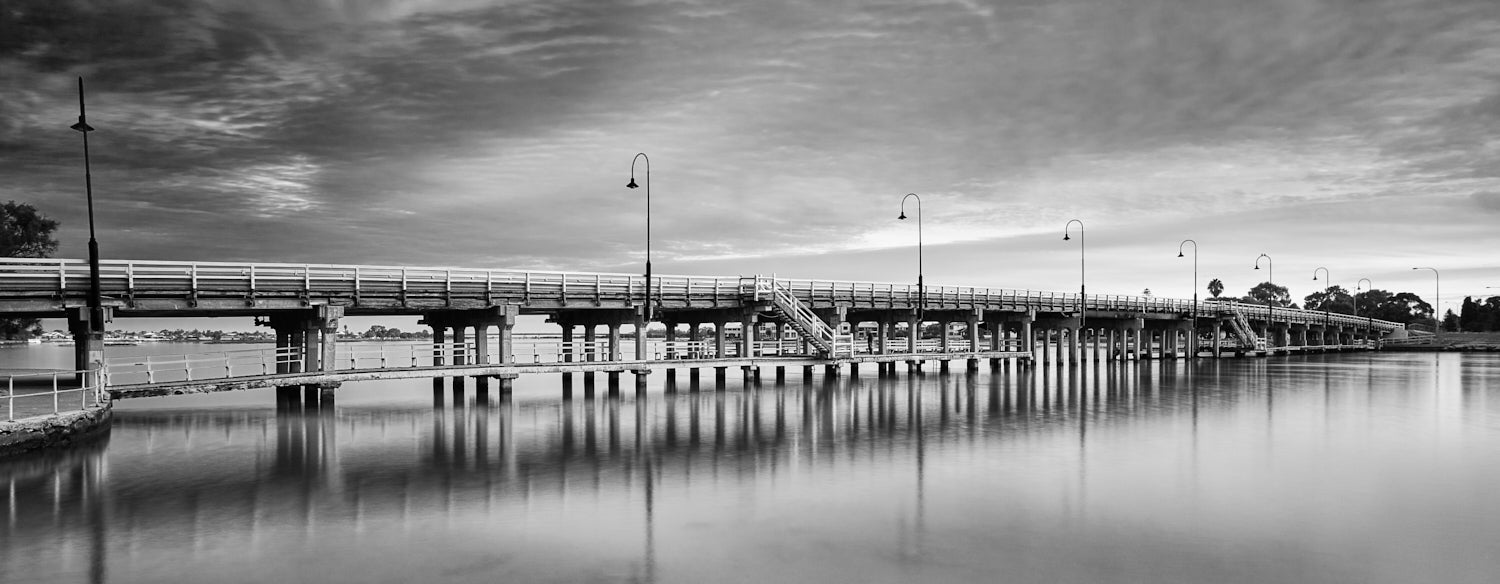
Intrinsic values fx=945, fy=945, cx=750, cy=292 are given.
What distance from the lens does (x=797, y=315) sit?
51062 mm

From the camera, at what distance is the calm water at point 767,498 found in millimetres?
12414

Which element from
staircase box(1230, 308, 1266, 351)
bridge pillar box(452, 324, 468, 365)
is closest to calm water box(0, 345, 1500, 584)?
bridge pillar box(452, 324, 468, 365)

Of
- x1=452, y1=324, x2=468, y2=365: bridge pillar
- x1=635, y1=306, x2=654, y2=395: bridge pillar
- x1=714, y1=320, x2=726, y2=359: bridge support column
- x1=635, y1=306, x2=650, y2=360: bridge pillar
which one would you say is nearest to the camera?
x1=452, y1=324, x2=468, y2=365: bridge pillar

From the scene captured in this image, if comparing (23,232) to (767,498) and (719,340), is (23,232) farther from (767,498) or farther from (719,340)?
(767,498)

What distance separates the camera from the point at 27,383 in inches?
1427

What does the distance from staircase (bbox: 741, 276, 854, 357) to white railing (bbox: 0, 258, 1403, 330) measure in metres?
0.26

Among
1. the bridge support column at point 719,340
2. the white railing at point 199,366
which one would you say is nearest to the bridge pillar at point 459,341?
the white railing at point 199,366

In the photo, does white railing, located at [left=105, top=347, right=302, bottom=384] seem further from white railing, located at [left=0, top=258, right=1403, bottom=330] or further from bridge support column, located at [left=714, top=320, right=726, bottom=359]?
bridge support column, located at [left=714, top=320, right=726, bottom=359]

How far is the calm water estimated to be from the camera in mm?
12414

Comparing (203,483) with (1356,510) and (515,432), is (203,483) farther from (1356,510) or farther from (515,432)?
(1356,510)

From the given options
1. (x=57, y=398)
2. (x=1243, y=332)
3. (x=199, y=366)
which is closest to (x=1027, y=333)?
(x=1243, y=332)

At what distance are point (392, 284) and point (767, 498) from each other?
1024 inches

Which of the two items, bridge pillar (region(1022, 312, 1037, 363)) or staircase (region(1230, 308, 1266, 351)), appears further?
staircase (region(1230, 308, 1266, 351))

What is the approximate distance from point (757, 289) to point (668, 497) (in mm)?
33183
